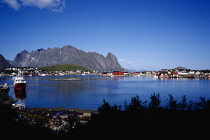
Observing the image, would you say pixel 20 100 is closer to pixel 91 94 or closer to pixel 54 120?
pixel 91 94

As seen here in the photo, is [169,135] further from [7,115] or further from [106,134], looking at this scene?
[7,115]

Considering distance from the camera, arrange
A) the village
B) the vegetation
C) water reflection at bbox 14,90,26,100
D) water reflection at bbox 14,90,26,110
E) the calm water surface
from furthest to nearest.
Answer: water reflection at bbox 14,90,26,100 < the calm water surface < water reflection at bbox 14,90,26,110 < the village < the vegetation

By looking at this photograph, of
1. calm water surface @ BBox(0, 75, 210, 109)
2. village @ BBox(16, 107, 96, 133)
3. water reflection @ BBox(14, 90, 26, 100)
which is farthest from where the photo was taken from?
water reflection @ BBox(14, 90, 26, 100)

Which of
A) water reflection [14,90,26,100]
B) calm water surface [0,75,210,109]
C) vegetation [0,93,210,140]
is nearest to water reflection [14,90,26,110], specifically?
water reflection [14,90,26,100]

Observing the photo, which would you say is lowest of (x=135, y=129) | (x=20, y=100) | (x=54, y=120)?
(x=20, y=100)

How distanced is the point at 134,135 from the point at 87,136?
2.26m

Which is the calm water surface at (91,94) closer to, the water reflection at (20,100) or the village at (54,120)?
the water reflection at (20,100)

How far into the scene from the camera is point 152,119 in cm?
1143

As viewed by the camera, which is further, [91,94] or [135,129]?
[91,94]

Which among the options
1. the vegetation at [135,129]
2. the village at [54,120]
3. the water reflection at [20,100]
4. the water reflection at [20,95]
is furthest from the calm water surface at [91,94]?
the vegetation at [135,129]

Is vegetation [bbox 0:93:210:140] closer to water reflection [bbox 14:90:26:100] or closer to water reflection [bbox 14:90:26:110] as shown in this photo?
water reflection [bbox 14:90:26:110]

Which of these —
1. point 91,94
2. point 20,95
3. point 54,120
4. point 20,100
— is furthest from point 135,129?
point 20,95

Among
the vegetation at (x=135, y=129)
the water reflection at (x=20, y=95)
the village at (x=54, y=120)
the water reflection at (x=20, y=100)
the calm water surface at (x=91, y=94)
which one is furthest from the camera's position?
the water reflection at (x=20, y=95)

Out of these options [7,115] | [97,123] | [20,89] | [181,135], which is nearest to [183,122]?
[181,135]
